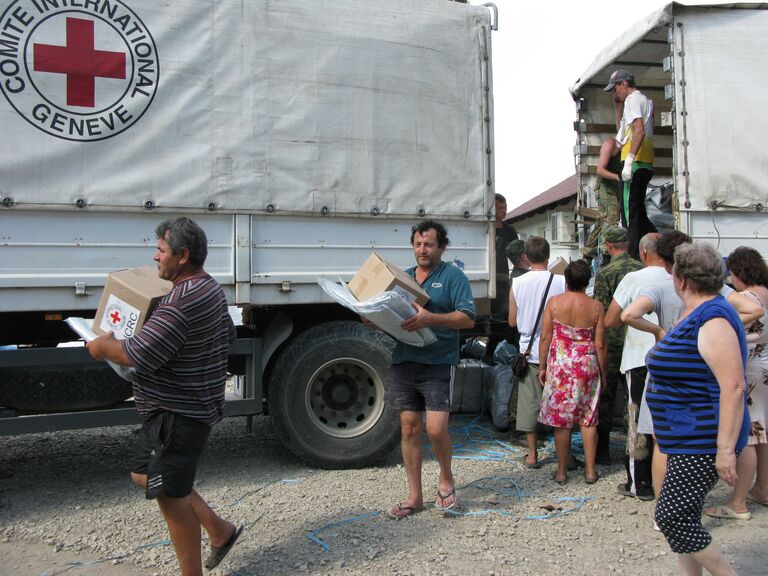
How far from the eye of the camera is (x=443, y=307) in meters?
4.08

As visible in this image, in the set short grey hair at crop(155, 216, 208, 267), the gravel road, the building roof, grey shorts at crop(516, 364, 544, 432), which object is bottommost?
the gravel road

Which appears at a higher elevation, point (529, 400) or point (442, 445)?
point (529, 400)

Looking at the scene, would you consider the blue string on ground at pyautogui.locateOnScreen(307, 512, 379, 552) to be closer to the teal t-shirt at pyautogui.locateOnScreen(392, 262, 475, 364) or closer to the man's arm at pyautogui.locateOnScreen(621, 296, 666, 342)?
the teal t-shirt at pyautogui.locateOnScreen(392, 262, 475, 364)

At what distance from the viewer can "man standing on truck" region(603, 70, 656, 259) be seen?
241 inches

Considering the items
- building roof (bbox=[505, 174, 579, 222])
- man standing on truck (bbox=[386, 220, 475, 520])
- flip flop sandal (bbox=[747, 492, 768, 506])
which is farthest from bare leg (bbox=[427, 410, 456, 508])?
building roof (bbox=[505, 174, 579, 222])

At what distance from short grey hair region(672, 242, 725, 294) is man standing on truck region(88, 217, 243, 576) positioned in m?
2.04

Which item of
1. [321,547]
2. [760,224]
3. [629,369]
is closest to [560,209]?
[760,224]

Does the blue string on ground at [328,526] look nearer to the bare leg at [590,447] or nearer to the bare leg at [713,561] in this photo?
the bare leg at [590,447]

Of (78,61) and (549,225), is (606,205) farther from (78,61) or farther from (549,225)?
(549,225)

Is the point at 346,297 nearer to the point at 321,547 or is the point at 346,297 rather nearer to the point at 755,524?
the point at 321,547

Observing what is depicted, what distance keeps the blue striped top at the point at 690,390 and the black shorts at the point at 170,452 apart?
204 centimetres

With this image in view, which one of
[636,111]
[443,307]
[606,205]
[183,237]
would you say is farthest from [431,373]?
[606,205]

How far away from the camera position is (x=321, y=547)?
371 centimetres

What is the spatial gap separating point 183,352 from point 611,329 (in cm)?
352
